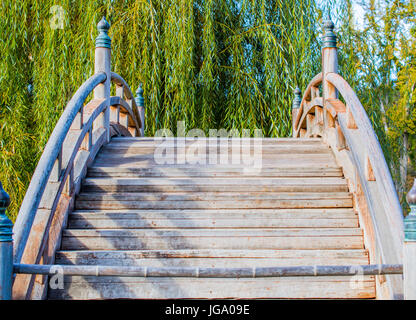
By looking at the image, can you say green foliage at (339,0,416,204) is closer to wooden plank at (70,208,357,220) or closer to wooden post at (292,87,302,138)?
wooden post at (292,87,302,138)

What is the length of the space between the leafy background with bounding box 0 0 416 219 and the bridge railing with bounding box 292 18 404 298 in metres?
1.63

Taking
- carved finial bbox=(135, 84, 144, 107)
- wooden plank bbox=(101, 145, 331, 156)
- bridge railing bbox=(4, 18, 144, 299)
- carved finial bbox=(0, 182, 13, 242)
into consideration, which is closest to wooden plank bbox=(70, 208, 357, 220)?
bridge railing bbox=(4, 18, 144, 299)

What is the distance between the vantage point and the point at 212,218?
3.88 metres

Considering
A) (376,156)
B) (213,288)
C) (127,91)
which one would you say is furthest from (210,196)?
→ (127,91)

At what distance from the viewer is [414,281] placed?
8.48 ft

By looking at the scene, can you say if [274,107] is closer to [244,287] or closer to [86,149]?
[86,149]

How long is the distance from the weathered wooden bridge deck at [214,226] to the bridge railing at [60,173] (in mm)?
128

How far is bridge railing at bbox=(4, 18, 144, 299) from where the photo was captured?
3008 millimetres

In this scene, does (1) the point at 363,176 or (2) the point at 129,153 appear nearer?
(1) the point at 363,176

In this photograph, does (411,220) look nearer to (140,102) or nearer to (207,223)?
(207,223)

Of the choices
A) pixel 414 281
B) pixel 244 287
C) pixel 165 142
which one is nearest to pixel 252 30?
pixel 165 142

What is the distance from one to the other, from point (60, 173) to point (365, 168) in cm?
213

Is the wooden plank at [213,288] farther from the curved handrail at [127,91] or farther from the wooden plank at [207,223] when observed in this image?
the curved handrail at [127,91]

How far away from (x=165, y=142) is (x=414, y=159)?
35.7ft
